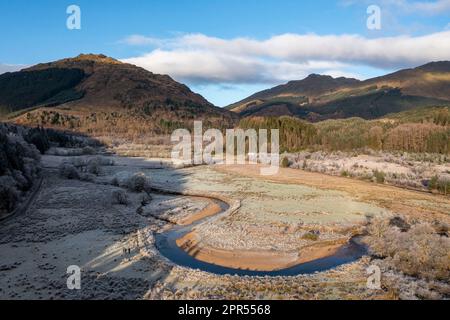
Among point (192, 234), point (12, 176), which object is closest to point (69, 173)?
point (12, 176)

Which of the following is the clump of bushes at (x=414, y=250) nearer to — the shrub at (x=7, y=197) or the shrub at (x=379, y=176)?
the shrub at (x=379, y=176)

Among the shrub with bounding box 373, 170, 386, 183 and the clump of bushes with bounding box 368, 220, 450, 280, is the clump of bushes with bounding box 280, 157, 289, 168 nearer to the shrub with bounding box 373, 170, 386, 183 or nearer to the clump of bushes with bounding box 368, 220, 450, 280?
the shrub with bounding box 373, 170, 386, 183

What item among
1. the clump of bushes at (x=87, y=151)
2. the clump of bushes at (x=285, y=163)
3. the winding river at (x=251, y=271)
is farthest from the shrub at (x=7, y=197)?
the clump of bushes at (x=87, y=151)

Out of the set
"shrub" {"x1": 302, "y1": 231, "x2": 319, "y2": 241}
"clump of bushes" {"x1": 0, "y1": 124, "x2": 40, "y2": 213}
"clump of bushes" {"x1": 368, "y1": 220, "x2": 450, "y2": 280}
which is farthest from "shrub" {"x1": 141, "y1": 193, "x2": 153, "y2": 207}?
"clump of bushes" {"x1": 368, "y1": 220, "x2": 450, "y2": 280}

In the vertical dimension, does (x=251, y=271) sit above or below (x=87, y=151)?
below

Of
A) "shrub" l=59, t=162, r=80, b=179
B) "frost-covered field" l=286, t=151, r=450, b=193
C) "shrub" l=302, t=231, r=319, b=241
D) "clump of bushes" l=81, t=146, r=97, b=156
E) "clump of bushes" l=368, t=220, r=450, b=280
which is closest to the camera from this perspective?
"clump of bushes" l=368, t=220, r=450, b=280

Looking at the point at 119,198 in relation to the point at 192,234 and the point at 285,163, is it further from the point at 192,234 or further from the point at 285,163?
the point at 285,163

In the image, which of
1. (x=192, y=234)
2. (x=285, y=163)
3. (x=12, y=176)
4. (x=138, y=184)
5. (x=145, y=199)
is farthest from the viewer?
(x=285, y=163)

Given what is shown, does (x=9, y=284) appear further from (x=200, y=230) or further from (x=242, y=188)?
(x=242, y=188)
